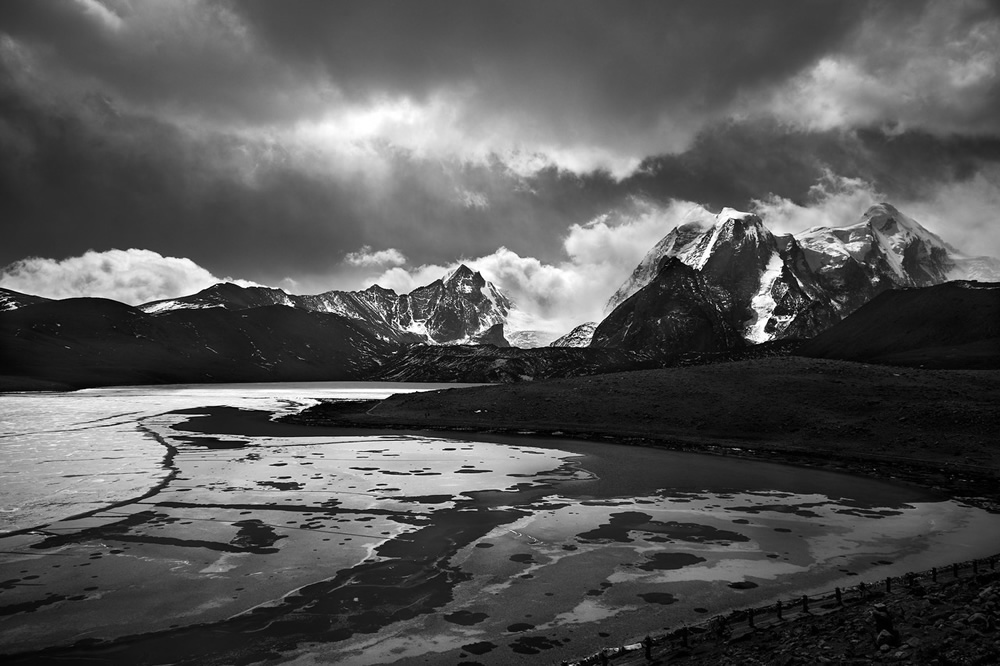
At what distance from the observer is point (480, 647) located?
42.5 feet

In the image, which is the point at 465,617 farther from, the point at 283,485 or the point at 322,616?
the point at 283,485

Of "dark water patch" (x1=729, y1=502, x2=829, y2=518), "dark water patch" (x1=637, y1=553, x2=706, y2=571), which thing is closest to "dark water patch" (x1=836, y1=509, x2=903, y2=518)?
"dark water patch" (x1=729, y1=502, x2=829, y2=518)

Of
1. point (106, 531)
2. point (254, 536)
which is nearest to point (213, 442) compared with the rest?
point (106, 531)

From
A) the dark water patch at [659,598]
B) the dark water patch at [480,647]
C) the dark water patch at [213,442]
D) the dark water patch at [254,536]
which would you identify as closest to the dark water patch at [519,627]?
the dark water patch at [480,647]

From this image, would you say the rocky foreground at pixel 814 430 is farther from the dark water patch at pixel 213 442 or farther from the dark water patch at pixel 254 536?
the dark water patch at pixel 213 442

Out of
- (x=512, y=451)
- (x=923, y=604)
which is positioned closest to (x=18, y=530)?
(x=923, y=604)

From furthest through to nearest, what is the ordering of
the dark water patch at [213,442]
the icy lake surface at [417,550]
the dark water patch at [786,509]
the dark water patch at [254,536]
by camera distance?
the dark water patch at [213,442], the dark water patch at [786,509], the dark water patch at [254,536], the icy lake surface at [417,550]

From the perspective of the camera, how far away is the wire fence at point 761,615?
39.9 feet

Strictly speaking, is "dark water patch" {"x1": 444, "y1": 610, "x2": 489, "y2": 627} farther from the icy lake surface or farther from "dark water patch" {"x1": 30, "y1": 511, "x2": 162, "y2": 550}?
"dark water patch" {"x1": 30, "y1": 511, "x2": 162, "y2": 550}

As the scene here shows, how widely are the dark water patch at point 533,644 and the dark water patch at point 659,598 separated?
11.8 feet

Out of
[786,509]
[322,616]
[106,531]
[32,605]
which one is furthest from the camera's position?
[786,509]

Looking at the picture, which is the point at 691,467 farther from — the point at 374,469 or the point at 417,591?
the point at 417,591

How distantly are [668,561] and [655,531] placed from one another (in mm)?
3807

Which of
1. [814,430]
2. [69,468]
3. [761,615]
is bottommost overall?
[69,468]
